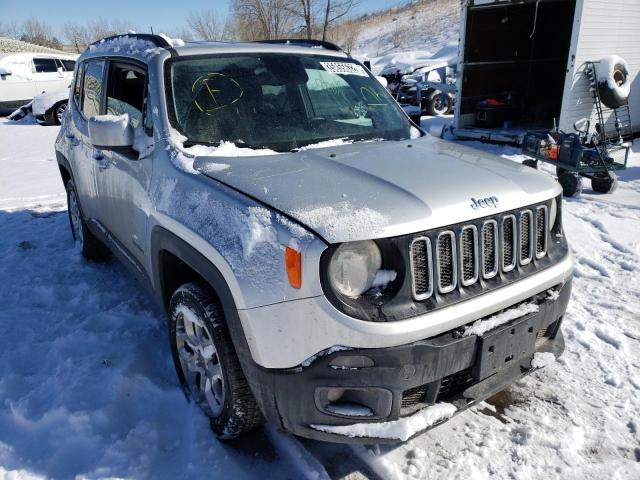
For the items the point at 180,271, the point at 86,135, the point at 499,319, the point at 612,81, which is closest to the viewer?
the point at 499,319

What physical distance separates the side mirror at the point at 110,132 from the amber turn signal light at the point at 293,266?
1510 millimetres

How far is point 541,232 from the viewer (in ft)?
8.14

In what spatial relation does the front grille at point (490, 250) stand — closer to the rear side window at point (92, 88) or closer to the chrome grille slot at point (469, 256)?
the chrome grille slot at point (469, 256)

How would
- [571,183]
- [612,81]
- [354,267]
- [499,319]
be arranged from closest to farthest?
[354,267] → [499,319] → [571,183] → [612,81]

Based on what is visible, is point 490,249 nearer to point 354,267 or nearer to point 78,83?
point 354,267

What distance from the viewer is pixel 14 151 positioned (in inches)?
425

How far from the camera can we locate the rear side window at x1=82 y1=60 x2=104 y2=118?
152 inches

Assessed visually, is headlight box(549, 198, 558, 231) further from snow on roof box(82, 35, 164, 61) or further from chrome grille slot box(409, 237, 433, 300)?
snow on roof box(82, 35, 164, 61)

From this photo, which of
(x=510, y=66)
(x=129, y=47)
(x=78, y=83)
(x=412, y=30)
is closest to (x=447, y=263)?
(x=129, y=47)

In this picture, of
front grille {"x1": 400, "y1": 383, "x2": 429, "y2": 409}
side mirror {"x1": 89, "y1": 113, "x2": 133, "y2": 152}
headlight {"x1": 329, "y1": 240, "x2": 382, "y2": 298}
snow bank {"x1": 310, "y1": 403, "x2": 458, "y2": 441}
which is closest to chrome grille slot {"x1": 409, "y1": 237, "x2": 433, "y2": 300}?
headlight {"x1": 329, "y1": 240, "x2": 382, "y2": 298}

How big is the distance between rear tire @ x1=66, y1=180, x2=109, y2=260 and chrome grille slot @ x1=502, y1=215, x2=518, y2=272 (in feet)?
11.8

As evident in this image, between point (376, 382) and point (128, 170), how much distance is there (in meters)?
2.00

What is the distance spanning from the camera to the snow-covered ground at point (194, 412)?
2.35 m

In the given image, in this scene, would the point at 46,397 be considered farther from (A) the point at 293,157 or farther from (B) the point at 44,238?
(B) the point at 44,238
